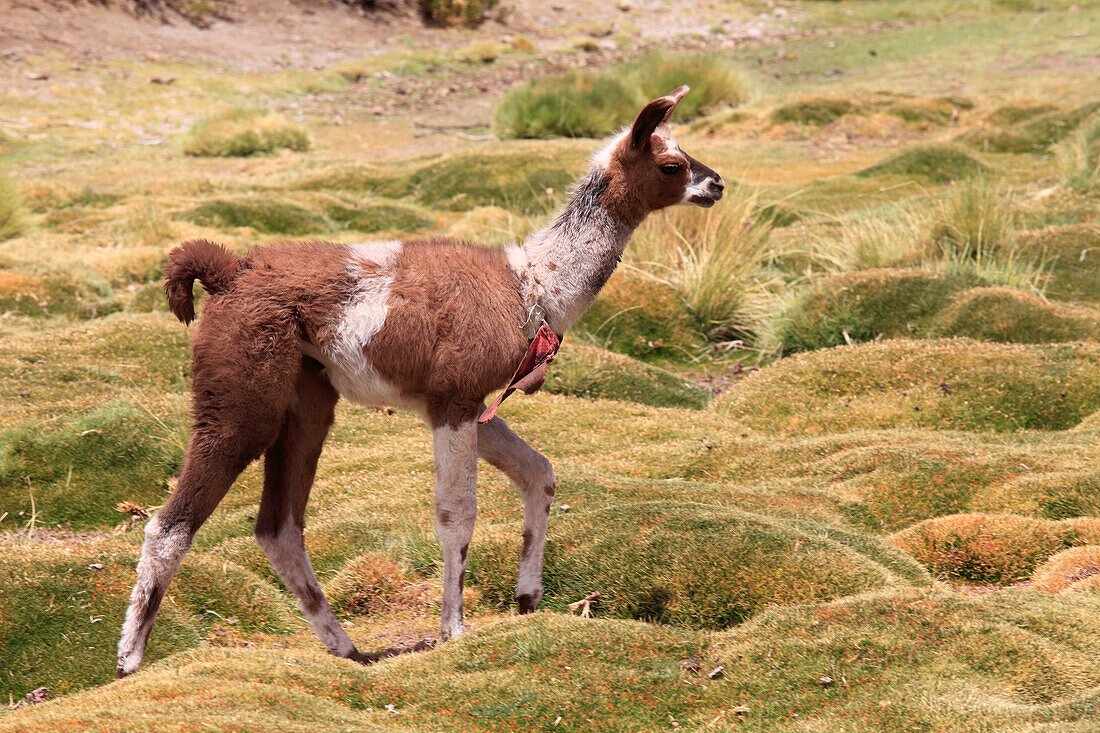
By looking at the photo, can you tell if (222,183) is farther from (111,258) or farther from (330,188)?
(111,258)

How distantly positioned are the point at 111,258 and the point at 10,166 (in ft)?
26.1

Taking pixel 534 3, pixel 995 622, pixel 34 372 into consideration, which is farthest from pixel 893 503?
pixel 534 3

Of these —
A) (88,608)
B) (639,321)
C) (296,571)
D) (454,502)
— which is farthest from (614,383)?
(88,608)

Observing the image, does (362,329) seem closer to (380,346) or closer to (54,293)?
(380,346)

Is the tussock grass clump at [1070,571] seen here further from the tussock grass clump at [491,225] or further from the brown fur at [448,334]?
the tussock grass clump at [491,225]

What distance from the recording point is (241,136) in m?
23.8

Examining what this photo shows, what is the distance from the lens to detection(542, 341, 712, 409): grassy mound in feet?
35.5

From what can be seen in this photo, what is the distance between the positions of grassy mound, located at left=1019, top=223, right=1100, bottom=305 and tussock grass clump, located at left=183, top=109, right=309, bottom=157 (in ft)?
52.2

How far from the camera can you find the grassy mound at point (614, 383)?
1083 centimetres

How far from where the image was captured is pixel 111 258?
1479 centimetres

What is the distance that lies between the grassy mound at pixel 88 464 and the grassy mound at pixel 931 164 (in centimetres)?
1465

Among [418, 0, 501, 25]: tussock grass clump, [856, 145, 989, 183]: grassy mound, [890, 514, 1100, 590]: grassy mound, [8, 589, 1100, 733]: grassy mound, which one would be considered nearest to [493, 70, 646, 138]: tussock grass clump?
[856, 145, 989, 183]: grassy mound

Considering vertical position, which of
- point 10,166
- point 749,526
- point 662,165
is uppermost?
point 662,165

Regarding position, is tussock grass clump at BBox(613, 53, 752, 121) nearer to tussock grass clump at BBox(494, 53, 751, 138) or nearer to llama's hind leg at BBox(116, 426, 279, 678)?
tussock grass clump at BBox(494, 53, 751, 138)
